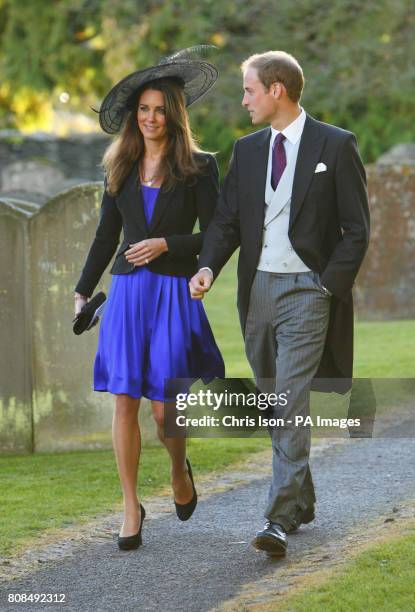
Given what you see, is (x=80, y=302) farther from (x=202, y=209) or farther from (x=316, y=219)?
(x=316, y=219)

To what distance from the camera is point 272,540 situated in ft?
18.0

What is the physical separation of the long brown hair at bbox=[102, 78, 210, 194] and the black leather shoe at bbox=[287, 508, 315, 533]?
57.5 inches

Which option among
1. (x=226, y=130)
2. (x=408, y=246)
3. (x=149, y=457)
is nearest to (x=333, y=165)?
(x=149, y=457)

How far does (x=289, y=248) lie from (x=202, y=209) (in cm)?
58

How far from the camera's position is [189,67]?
6.11m

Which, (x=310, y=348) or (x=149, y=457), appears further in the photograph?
(x=149, y=457)

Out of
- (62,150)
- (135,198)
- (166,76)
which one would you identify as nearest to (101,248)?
(135,198)

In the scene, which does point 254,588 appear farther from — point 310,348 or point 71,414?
point 71,414

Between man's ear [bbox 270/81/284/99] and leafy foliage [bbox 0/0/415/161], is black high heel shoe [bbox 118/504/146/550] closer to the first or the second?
man's ear [bbox 270/81/284/99]

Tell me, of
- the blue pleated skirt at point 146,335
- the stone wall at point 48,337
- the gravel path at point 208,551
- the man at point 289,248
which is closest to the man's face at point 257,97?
the man at point 289,248

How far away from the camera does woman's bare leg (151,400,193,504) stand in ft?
19.8

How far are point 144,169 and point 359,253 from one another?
3.51 ft

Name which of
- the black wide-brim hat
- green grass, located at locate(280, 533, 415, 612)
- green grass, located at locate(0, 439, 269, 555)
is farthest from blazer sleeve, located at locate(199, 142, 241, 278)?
green grass, located at locate(0, 439, 269, 555)

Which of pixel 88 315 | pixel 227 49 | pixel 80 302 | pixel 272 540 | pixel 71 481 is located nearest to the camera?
pixel 272 540
